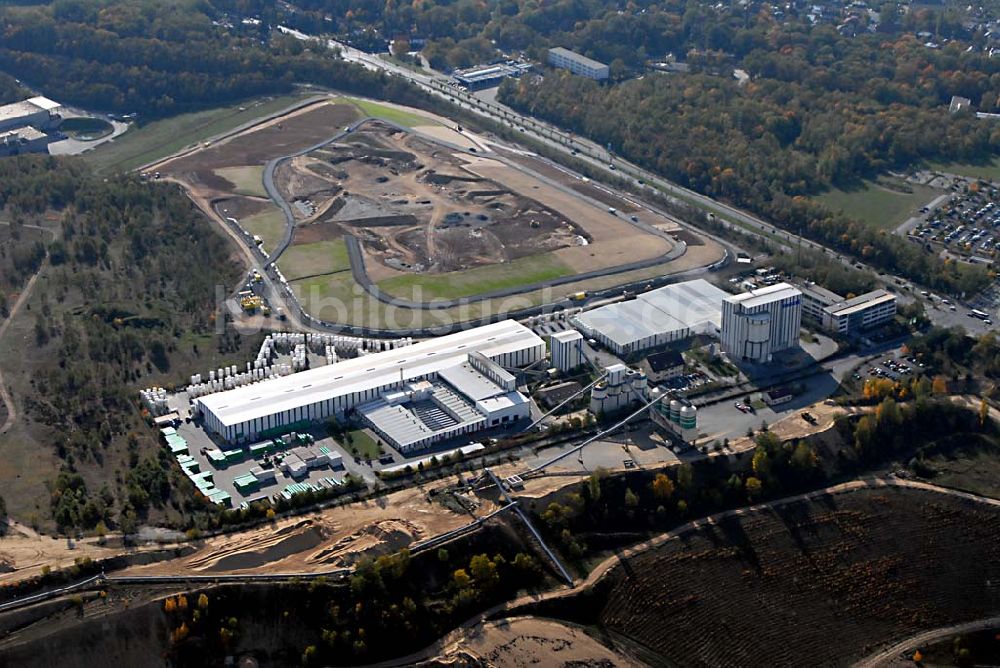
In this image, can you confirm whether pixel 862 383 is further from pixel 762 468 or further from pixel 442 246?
pixel 442 246

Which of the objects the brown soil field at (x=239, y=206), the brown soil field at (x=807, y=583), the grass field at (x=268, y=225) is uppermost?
the brown soil field at (x=239, y=206)

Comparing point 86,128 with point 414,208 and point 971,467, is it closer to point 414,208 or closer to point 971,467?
point 414,208

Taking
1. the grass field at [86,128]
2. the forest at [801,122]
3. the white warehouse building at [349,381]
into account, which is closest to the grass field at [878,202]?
the forest at [801,122]

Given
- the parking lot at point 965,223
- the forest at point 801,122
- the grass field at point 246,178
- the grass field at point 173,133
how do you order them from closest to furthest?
the parking lot at point 965,223, the grass field at point 246,178, the forest at point 801,122, the grass field at point 173,133

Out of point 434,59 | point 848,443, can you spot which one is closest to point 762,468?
point 848,443

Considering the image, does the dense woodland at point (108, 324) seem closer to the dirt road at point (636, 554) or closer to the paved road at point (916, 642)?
the dirt road at point (636, 554)

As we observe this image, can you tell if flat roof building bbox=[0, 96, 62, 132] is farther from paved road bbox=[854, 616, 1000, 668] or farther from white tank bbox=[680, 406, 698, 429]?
paved road bbox=[854, 616, 1000, 668]

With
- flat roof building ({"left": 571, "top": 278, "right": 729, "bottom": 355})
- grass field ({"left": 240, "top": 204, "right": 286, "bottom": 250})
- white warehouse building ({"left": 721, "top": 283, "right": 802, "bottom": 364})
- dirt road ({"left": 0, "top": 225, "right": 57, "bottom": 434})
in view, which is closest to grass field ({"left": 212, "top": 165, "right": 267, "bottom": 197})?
grass field ({"left": 240, "top": 204, "right": 286, "bottom": 250})
